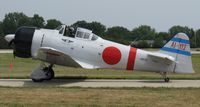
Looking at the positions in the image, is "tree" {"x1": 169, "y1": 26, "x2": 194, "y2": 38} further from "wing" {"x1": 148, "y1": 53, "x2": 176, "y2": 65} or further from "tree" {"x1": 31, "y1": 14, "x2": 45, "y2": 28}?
"wing" {"x1": 148, "y1": 53, "x2": 176, "y2": 65}

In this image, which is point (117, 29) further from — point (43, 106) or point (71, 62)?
point (43, 106)

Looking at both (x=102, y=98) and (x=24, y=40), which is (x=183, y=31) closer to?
(x=24, y=40)

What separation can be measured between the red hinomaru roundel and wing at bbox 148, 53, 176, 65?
1.28 metres

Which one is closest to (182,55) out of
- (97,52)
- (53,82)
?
(97,52)

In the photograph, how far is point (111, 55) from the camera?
1616cm

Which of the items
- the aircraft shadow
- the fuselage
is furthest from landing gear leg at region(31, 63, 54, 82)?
the fuselage

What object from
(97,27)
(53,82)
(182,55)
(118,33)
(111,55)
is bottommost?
(53,82)

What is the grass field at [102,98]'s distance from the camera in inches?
389

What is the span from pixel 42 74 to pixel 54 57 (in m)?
0.88

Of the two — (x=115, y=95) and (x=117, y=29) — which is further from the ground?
(x=117, y=29)

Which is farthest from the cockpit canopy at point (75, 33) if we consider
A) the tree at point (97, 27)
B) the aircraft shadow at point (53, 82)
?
the tree at point (97, 27)

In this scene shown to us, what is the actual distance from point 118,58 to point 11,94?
18.9 feet

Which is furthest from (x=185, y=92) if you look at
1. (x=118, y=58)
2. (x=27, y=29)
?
(x=27, y=29)

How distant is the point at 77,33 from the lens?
1639 centimetres
